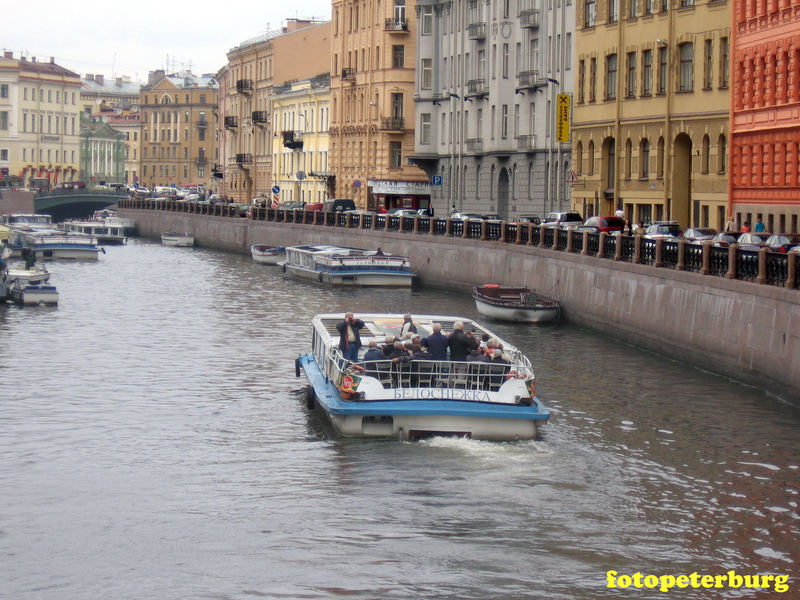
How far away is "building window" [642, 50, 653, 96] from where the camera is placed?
61156 millimetres

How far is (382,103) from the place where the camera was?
321 ft

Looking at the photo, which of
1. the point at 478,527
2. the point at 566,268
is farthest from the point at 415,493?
the point at 566,268

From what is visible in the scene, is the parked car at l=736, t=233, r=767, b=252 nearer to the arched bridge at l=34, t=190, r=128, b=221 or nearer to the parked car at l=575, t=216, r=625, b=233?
the parked car at l=575, t=216, r=625, b=233

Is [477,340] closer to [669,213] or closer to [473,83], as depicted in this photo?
[669,213]

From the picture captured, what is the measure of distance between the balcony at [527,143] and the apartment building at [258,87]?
48.2 m

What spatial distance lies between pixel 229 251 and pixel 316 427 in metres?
67.2

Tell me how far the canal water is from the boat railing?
43.5 inches

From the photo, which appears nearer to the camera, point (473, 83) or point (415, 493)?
point (415, 493)

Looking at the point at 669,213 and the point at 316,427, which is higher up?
the point at 669,213

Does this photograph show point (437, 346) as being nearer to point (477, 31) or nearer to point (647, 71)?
point (647, 71)

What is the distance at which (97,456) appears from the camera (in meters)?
25.0

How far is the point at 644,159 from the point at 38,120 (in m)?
114

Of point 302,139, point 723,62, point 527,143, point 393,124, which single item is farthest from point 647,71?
point 302,139

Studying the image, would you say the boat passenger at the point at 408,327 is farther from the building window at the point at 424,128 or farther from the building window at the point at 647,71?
the building window at the point at 424,128
